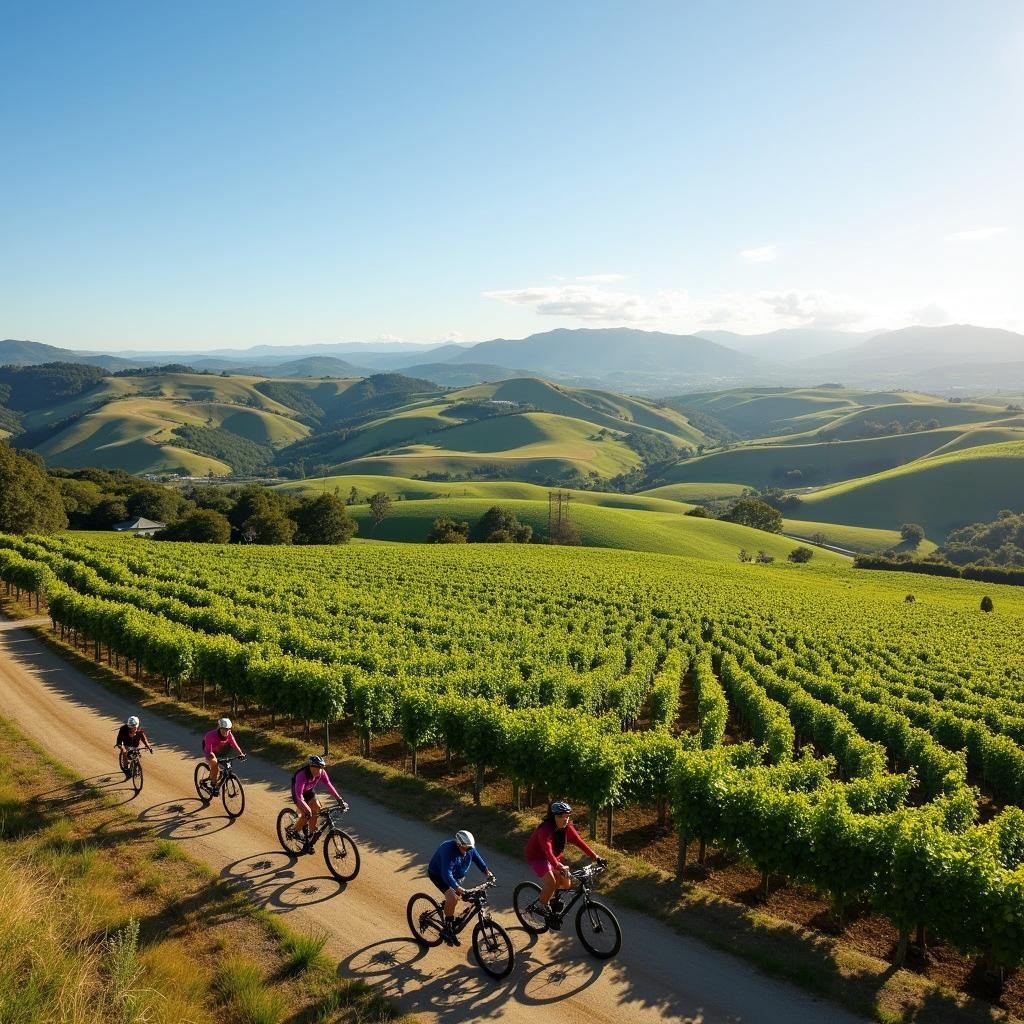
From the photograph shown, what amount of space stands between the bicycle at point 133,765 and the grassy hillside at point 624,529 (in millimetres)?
109302

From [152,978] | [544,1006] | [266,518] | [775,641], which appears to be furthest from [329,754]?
[266,518]

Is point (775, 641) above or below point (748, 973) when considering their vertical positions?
below

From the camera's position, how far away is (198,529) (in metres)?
100

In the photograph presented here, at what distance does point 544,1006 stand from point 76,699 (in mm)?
28442

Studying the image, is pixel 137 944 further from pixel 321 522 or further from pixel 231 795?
pixel 321 522

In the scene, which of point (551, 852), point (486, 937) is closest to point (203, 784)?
point (486, 937)

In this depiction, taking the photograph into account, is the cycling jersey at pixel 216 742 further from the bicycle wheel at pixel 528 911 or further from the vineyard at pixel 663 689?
the bicycle wheel at pixel 528 911

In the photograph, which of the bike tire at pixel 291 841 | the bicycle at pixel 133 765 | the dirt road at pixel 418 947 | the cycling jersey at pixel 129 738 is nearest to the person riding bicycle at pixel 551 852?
the dirt road at pixel 418 947

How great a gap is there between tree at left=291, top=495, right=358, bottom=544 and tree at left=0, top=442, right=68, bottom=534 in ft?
117

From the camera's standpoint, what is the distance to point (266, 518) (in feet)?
355

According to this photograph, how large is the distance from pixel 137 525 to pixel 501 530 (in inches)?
2616

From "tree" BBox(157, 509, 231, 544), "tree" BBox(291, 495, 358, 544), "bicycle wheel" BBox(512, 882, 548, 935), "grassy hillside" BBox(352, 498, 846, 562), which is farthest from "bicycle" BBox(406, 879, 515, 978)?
"grassy hillside" BBox(352, 498, 846, 562)

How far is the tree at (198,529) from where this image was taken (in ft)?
328

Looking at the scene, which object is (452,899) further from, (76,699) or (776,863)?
(76,699)
